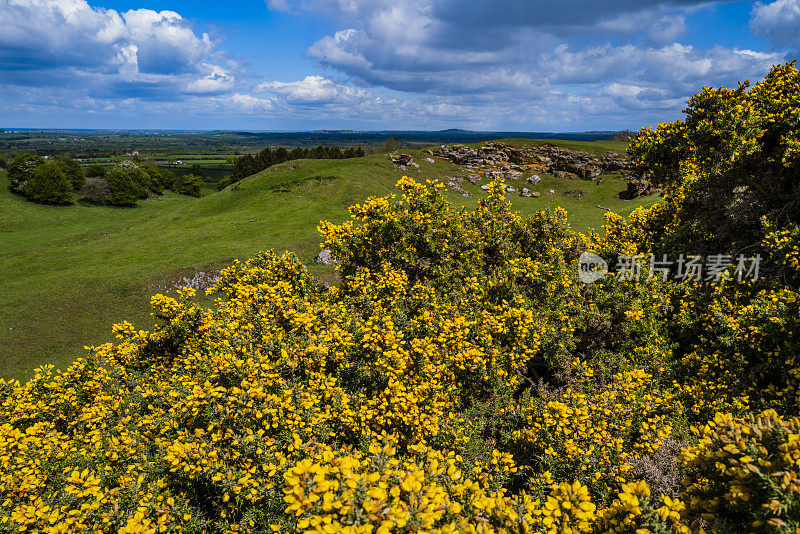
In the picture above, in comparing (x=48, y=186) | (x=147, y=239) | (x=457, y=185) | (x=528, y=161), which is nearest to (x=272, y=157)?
(x=48, y=186)

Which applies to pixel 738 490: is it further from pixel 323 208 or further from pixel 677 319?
pixel 323 208

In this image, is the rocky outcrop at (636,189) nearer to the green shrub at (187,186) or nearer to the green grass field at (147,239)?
the green grass field at (147,239)

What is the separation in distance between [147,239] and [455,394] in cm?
4970

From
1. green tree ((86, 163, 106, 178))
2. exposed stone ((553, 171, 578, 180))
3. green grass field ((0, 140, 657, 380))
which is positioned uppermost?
exposed stone ((553, 171, 578, 180))

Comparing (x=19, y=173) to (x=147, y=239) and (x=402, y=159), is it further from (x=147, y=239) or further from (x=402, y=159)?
(x=402, y=159)

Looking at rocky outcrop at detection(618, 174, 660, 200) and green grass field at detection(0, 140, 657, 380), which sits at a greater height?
rocky outcrop at detection(618, 174, 660, 200)

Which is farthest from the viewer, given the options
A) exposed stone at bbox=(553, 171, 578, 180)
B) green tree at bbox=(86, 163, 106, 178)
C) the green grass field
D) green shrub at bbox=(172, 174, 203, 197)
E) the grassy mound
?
green shrub at bbox=(172, 174, 203, 197)

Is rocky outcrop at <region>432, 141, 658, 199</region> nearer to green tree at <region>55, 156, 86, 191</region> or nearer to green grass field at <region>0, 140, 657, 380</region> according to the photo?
green grass field at <region>0, 140, 657, 380</region>

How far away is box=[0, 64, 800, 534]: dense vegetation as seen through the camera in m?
5.08

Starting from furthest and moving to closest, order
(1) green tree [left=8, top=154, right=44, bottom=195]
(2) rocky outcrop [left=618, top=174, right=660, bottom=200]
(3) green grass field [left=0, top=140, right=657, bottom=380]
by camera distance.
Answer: (1) green tree [left=8, top=154, right=44, bottom=195], (2) rocky outcrop [left=618, top=174, right=660, bottom=200], (3) green grass field [left=0, top=140, right=657, bottom=380]

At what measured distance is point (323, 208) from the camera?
49188mm

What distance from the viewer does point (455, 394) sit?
11.3m

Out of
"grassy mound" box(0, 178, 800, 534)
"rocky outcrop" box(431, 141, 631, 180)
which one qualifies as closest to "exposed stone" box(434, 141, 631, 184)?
"rocky outcrop" box(431, 141, 631, 180)

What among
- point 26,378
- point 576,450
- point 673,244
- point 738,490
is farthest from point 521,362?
point 26,378
